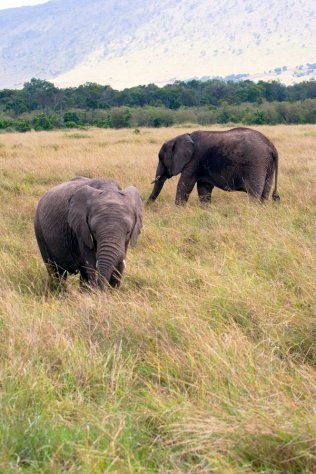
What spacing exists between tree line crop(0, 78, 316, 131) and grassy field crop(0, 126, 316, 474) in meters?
30.3

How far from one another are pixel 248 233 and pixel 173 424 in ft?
14.4

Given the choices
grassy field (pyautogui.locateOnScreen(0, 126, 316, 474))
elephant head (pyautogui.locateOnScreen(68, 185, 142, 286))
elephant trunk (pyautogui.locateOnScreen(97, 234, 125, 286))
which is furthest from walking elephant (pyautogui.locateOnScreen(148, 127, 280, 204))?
elephant trunk (pyautogui.locateOnScreen(97, 234, 125, 286))

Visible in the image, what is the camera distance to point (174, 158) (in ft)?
35.9

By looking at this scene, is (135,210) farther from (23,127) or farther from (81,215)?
(23,127)

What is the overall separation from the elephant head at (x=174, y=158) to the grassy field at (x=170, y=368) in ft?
14.2

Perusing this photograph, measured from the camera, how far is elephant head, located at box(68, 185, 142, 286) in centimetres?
478

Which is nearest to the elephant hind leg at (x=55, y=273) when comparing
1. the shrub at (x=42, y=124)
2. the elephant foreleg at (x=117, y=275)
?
the elephant foreleg at (x=117, y=275)

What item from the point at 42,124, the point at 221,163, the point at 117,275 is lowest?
the point at 42,124

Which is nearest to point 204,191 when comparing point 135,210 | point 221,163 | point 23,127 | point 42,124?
point 221,163

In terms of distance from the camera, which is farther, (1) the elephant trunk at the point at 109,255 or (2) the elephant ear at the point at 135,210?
(2) the elephant ear at the point at 135,210

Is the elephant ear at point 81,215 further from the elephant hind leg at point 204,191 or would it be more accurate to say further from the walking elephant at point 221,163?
the elephant hind leg at point 204,191

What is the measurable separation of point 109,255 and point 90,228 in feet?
1.40

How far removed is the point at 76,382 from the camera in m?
3.19

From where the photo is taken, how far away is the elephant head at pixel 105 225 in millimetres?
4777
